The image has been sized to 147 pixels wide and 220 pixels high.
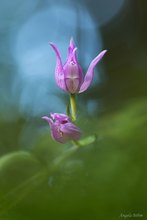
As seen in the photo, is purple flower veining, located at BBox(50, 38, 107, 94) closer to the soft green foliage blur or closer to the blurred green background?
the blurred green background

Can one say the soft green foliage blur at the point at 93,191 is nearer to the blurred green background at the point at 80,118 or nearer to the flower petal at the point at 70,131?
the blurred green background at the point at 80,118

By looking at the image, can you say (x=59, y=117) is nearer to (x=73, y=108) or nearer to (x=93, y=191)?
(x=73, y=108)

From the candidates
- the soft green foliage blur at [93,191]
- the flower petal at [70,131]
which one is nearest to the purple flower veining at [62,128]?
the flower petal at [70,131]

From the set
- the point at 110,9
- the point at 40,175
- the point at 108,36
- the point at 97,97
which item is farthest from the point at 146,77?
the point at 110,9

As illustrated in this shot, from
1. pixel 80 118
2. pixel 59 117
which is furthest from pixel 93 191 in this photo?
pixel 80 118

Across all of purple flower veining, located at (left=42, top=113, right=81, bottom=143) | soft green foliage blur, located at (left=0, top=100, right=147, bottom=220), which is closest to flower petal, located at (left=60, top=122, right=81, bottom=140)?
purple flower veining, located at (left=42, top=113, right=81, bottom=143)

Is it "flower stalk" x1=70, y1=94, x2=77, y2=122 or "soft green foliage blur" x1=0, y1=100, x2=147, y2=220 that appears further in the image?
"flower stalk" x1=70, y1=94, x2=77, y2=122

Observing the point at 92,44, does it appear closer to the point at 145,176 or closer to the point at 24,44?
the point at 24,44
